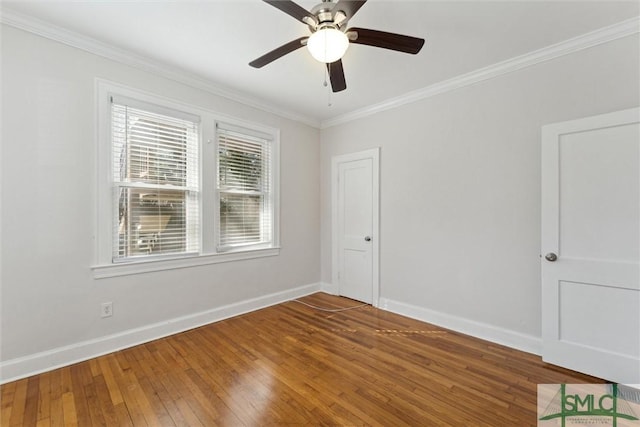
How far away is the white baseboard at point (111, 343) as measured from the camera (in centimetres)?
207

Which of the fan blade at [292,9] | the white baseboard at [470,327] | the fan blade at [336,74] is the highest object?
the fan blade at [292,9]

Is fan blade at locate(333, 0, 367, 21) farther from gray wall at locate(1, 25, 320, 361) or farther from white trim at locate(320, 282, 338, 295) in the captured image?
white trim at locate(320, 282, 338, 295)

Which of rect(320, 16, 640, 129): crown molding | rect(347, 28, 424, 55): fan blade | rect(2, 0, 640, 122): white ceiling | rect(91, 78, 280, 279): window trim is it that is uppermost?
rect(2, 0, 640, 122): white ceiling

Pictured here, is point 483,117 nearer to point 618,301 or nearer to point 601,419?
point 618,301

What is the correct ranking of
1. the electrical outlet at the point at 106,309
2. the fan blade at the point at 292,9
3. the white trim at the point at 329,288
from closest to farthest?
the fan blade at the point at 292,9 → the electrical outlet at the point at 106,309 → the white trim at the point at 329,288

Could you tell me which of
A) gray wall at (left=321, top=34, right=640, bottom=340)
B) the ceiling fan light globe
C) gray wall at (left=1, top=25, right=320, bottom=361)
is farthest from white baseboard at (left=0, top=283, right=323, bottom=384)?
the ceiling fan light globe

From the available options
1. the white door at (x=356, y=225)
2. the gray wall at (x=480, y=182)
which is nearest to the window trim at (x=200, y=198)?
the white door at (x=356, y=225)

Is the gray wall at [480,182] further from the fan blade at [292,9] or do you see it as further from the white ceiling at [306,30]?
the fan blade at [292,9]

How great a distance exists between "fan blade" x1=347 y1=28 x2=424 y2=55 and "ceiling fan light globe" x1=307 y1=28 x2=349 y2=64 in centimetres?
14

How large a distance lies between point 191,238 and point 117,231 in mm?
687

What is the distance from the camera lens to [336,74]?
80.6 inches

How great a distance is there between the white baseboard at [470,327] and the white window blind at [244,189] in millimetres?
1926

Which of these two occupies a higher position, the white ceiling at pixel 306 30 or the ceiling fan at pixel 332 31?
the white ceiling at pixel 306 30

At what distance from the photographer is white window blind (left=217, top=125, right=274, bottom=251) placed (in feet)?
10.9
